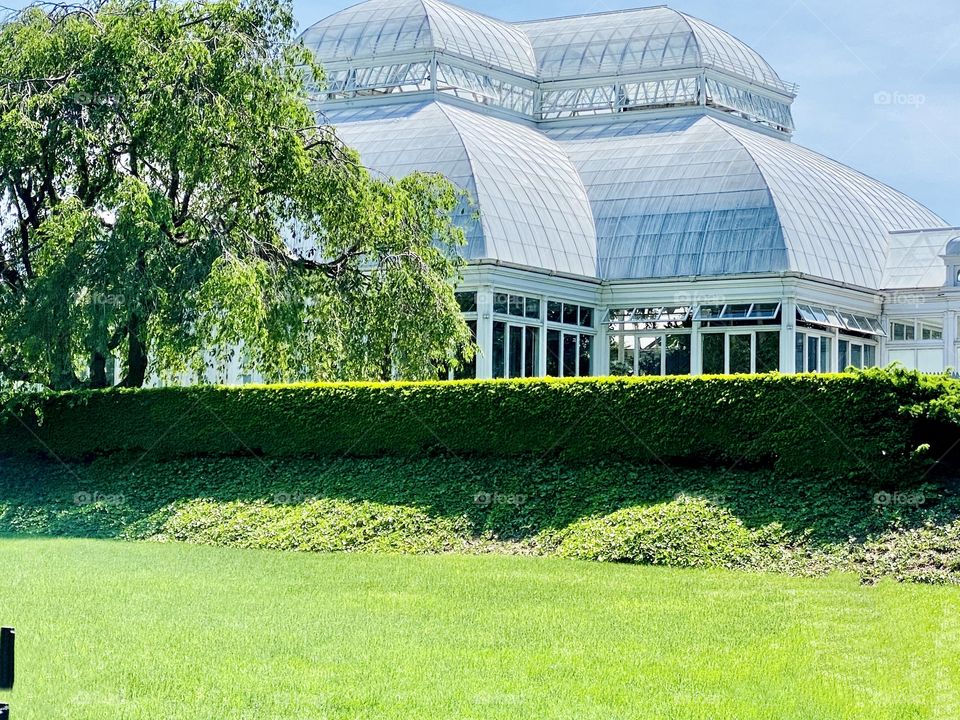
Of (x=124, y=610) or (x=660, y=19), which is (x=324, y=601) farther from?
(x=660, y=19)

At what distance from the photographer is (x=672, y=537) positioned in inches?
792

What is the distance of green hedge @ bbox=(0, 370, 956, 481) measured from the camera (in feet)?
68.0

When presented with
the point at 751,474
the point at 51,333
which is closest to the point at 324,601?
the point at 751,474

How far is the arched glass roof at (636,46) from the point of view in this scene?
45.8m

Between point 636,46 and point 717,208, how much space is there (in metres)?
10.2

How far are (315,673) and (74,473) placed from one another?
17.2m

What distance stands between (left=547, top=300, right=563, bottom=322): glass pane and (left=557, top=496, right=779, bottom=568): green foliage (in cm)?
1634

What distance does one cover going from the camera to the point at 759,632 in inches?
543
